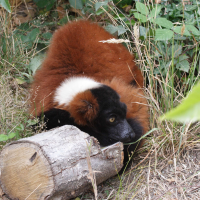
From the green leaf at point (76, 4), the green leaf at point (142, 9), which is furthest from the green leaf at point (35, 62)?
the green leaf at point (142, 9)

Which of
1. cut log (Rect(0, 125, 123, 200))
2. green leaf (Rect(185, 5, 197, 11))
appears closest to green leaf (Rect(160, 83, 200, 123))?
cut log (Rect(0, 125, 123, 200))

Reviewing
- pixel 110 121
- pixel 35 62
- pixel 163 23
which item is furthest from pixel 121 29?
pixel 110 121

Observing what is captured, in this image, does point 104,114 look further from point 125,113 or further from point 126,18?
point 126,18

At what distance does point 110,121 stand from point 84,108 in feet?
0.92

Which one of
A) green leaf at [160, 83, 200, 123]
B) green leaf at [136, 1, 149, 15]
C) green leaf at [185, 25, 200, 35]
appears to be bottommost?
green leaf at [185, 25, 200, 35]

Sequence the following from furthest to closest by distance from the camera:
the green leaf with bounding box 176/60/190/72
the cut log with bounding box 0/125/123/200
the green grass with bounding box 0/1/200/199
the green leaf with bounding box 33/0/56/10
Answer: the green leaf with bounding box 33/0/56/10 < the green leaf with bounding box 176/60/190/72 < the green grass with bounding box 0/1/200/199 < the cut log with bounding box 0/125/123/200

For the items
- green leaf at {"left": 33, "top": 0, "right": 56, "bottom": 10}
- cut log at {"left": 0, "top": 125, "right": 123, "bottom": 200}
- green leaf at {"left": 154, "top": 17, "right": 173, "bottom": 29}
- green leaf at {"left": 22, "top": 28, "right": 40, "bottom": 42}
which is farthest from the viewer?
green leaf at {"left": 33, "top": 0, "right": 56, "bottom": 10}

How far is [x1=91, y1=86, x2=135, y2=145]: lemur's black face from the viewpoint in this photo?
2.59 metres

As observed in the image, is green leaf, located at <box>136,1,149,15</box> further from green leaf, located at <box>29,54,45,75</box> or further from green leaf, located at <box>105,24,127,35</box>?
green leaf, located at <box>29,54,45,75</box>

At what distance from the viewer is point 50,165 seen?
1879 mm

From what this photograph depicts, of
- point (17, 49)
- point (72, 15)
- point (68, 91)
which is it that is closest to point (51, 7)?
point (72, 15)

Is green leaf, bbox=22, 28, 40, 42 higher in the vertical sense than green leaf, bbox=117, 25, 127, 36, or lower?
higher

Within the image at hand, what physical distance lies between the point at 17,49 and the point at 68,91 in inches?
69.4

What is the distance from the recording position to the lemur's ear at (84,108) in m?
2.58
